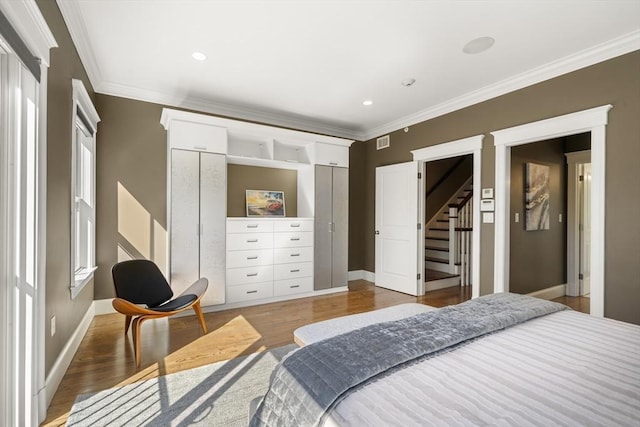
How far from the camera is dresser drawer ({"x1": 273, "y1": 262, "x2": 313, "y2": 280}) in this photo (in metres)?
4.30

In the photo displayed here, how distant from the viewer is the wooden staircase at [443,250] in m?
5.29

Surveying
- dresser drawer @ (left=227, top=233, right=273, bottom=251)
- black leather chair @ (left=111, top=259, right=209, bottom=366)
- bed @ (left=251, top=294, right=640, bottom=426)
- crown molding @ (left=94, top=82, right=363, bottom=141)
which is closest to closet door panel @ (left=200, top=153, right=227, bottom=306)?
dresser drawer @ (left=227, top=233, right=273, bottom=251)

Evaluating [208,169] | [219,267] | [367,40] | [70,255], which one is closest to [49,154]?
[70,255]

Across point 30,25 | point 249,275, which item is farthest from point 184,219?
point 30,25

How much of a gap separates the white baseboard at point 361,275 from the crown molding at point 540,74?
2734 millimetres

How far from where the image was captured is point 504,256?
142 inches

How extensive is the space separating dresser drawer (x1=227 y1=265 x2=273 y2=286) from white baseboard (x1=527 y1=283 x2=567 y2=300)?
11.9 feet

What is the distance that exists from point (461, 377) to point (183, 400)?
175 cm

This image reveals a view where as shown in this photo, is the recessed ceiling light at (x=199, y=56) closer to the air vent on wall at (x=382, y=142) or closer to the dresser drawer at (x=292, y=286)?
the dresser drawer at (x=292, y=286)

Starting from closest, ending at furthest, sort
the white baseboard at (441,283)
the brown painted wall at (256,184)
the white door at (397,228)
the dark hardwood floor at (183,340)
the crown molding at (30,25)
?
the crown molding at (30,25)
the dark hardwood floor at (183,340)
the brown painted wall at (256,184)
the white door at (397,228)
the white baseboard at (441,283)

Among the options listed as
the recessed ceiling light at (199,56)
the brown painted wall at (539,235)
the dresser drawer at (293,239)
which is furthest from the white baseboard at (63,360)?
the brown painted wall at (539,235)

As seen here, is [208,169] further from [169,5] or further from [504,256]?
[504,256]

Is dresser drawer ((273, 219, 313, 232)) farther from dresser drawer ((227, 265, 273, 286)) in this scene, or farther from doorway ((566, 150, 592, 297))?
doorway ((566, 150, 592, 297))

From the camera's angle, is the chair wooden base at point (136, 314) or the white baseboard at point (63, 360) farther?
the chair wooden base at point (136, 314)
